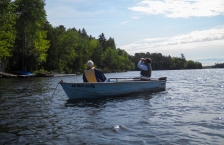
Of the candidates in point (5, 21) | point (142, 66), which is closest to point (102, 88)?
point (142, 66)

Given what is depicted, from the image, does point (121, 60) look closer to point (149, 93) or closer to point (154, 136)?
point (149, 93)

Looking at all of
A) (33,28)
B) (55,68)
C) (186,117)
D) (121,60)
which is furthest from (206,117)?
(121,60)

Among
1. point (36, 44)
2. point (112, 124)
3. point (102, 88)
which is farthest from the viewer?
point (36, 44)

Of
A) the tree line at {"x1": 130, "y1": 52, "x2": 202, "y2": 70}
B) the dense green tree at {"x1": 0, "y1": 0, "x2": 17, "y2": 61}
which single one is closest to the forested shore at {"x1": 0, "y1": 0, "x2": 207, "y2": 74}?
the dense green tree at {"x1": 0, "y1": 0, "x2": 17, "y2": 61}

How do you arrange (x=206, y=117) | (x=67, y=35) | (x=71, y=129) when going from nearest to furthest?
1. (x=71, y=129)
2. (x=206, y=117)
3. (x=67, y=35)

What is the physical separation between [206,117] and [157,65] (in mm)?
145328

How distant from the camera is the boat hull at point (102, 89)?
1429cm

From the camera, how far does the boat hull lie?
14.3 meters

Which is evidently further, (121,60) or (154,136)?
(121,60)

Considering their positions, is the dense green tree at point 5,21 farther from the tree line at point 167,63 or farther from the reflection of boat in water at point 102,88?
the tree line at point 167,63

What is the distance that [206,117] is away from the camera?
31.1 ft

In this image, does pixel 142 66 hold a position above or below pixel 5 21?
below

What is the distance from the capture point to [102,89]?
1484 cm

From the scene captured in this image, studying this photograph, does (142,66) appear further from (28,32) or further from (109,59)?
(109,59)
